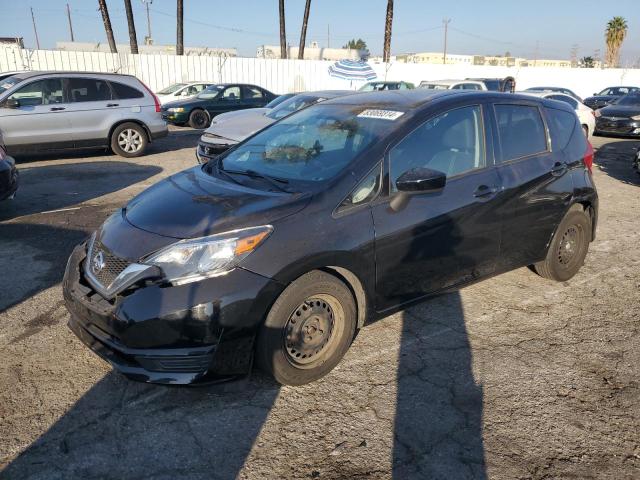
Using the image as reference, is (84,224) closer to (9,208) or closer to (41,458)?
(9,208)

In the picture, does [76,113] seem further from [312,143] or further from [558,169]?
[558,169]

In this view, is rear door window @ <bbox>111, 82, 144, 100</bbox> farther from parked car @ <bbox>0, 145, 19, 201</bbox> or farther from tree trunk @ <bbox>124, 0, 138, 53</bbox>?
tree trunk @ <bbox>124, 0, 138, 53</bbox>

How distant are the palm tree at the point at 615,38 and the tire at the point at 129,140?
5762 centimetres

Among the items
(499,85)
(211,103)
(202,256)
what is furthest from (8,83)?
(499,85)

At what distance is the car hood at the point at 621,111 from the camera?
16178mm

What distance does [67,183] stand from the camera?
8.61 meters

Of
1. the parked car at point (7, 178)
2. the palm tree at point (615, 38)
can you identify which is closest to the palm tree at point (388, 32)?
the parked car at point (7, 178)

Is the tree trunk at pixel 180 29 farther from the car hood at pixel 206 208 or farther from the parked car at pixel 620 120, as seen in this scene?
the car hood at pixel 206 208

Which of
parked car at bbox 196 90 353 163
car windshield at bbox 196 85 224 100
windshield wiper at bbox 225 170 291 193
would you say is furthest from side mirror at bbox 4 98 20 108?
car windshield at bbox 196 85 224 100

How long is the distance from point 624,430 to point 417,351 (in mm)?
1261

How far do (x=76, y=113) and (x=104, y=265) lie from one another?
27.9 ft

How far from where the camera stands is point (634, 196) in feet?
28.3

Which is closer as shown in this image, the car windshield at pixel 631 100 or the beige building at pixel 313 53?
the car windshield at pixel 631 100

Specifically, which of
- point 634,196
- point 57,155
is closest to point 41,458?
point 634,196
